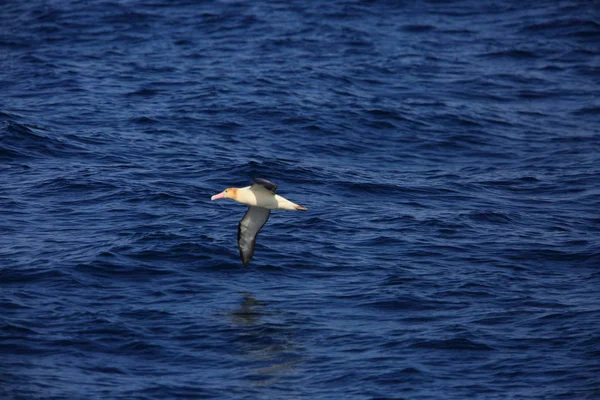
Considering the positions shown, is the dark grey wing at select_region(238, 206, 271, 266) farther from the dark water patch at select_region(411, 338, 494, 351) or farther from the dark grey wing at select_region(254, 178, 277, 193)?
the dark water patch at select_region(411, 338, 494, 351)

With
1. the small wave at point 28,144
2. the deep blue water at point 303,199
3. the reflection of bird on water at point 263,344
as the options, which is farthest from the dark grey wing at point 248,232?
the small wave at point 28,144

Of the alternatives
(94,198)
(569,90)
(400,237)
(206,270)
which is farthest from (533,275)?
(569,90)

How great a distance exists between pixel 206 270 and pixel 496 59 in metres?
19.4

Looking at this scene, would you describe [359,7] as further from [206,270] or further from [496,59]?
[206,270]

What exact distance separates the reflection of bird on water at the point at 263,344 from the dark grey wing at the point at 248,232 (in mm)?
1132

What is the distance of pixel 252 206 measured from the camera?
18.1 m

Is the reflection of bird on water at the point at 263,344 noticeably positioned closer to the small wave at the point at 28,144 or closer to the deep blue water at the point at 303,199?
the deep blue water at the point at 303,199

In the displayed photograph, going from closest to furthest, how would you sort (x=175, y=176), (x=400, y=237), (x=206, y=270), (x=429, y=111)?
1. (x=206, y=270)
2. (x=400, y=237)
3. (x=175, y=176)
4. (x=429, y=111)

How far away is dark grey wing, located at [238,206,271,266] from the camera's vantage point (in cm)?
1847

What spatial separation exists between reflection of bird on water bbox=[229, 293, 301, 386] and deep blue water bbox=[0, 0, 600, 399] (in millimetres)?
51

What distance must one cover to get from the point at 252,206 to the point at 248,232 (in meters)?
0.75

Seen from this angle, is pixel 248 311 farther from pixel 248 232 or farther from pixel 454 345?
pixel 454 345

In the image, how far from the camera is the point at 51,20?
1460 inches

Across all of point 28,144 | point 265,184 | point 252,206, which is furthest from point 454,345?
point 28,144
